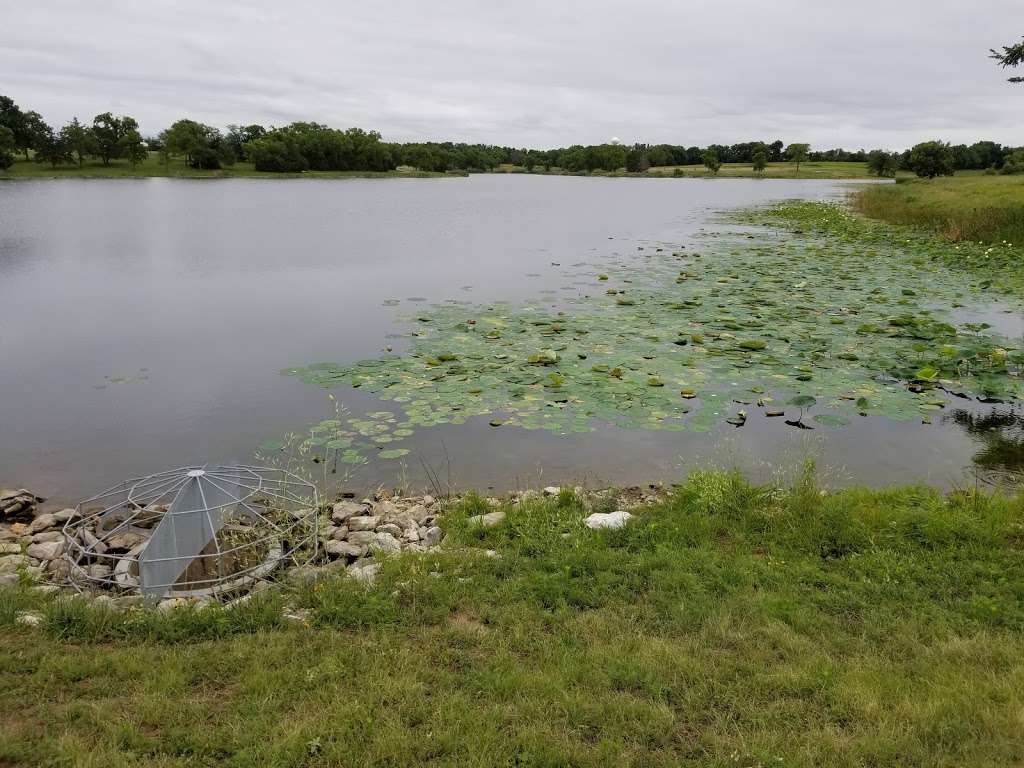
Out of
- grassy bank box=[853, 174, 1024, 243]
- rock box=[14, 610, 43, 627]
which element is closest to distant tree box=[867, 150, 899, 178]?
grassy bank box=[853, 174, 1024, 243]

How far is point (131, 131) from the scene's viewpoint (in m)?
89.8

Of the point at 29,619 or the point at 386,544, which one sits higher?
the point at 29,619

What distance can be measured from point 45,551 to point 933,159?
114459 millimetres

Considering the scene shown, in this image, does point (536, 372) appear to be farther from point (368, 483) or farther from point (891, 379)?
point (891, 379)

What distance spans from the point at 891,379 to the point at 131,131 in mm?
103632

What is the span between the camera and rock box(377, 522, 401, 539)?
645 centimetres

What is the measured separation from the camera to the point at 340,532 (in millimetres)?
6484

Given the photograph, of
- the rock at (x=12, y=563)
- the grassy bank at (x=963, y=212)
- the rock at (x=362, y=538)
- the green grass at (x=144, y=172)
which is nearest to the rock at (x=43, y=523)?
the rock at (x=12, y=563)

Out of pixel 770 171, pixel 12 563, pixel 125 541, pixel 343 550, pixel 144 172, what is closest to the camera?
pixel 12 563

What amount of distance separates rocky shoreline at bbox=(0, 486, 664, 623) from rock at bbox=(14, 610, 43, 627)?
0.36 metres

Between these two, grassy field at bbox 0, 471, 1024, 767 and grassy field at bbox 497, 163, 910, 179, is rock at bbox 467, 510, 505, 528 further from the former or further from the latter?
grassy field at bbox 497, 163, 910, 179

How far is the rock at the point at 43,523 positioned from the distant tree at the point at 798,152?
543 ft

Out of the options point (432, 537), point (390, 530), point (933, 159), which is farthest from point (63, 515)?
point (933, 159)

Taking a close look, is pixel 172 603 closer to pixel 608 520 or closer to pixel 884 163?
pixel 608 520
